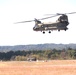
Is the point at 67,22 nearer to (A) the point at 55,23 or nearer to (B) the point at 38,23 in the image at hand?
(A) the point at 55,23

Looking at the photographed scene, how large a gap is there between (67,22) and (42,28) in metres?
7.94

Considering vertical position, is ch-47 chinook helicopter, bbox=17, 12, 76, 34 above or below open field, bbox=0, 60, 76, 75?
above

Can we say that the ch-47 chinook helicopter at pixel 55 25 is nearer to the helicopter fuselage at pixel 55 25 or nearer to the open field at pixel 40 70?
the helicopter fuselage at pixel 55 25

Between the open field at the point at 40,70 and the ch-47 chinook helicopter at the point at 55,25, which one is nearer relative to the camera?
the ch-47 chinook helicopter at the point at 55,25

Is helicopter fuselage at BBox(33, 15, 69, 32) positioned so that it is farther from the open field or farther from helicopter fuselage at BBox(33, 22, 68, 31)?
the open field

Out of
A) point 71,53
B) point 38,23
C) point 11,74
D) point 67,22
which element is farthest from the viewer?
point 71,53

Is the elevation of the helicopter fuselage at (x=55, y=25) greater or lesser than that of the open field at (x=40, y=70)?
greater

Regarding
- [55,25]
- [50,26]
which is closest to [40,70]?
[50,26]

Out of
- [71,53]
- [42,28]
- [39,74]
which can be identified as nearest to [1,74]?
[39,74]

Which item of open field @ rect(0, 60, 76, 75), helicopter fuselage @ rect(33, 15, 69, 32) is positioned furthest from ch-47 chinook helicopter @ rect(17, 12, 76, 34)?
open field @ rect(0, 60, 76, 75)

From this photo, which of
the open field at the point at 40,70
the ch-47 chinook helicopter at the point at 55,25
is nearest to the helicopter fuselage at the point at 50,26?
the ch-47 chinook helicopter at the point at 55,25

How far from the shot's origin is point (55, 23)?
6488 centimetres

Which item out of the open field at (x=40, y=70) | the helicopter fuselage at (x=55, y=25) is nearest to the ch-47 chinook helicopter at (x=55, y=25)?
the helicopter fuselage at (x=55, y=25)

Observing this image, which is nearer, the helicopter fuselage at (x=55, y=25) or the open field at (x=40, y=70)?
the helicopter fuselage at (x=55, y=25)
